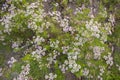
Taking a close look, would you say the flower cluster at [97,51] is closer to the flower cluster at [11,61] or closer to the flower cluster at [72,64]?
the flower cluster at [72,64]

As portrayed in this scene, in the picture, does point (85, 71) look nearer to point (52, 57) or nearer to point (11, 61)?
point (52, 57)

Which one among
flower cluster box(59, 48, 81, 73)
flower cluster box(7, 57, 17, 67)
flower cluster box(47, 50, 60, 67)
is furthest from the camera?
flower cluster box(7, 57, 17, 67)

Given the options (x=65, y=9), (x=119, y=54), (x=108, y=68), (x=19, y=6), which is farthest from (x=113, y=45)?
(x=19, y=6)

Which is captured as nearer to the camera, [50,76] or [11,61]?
[50,76]

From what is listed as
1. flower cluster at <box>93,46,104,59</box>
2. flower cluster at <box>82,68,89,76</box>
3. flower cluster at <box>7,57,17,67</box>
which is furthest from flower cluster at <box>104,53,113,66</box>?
flower cluster at <box>7,57,17,67</box>

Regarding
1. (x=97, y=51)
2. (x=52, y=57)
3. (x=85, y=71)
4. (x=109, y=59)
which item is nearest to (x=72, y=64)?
(x=85, y=71)

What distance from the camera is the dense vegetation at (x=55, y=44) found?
14.5 feet

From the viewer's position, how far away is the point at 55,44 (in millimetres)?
4527

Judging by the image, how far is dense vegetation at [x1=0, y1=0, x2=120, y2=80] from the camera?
4.43 meters

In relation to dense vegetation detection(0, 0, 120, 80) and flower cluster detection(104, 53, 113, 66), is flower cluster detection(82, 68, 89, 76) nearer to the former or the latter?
dense vegetation detection(0, 0, 120, 80)

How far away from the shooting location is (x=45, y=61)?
14.6 feet

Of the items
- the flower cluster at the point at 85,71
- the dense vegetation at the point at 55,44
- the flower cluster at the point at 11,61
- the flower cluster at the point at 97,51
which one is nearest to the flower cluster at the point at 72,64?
the dense vegetation at the point at 55,44

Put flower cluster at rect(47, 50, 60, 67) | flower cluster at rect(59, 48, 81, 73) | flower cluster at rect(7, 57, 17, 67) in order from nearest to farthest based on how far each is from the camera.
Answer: flower cluster at rect(59, 48, 81, 73), flower cluster at rect(47, 50, 60, 67), flower cluster at rect(7, 57, 17, 67)

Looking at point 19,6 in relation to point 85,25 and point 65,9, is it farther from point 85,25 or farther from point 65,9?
point 85,25
